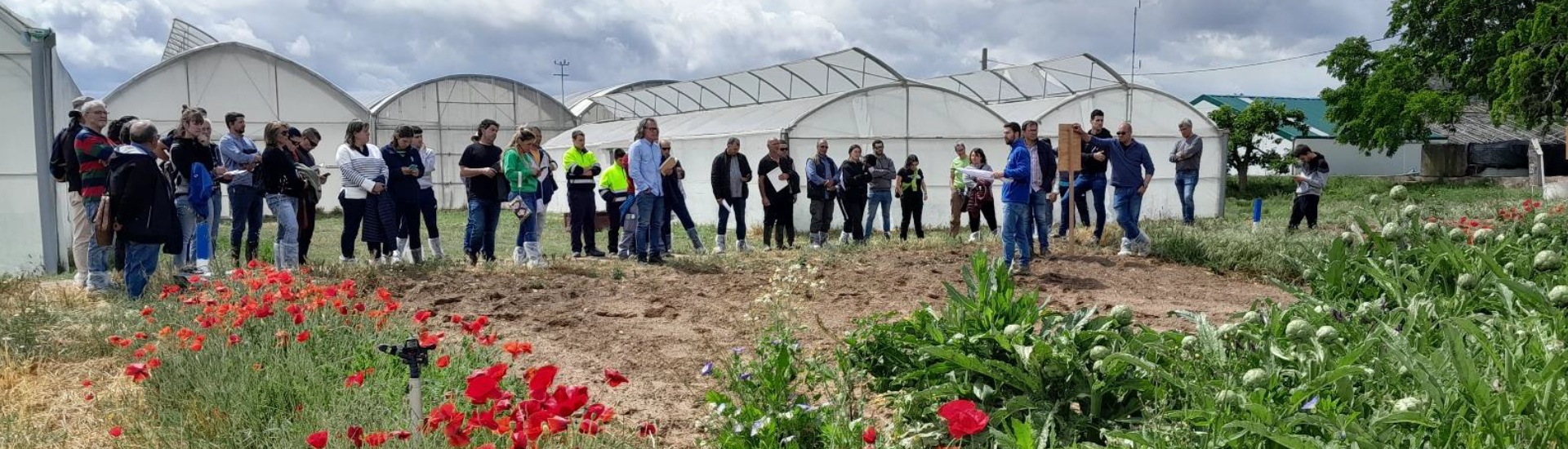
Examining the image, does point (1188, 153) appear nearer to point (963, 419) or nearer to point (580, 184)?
point (580, 184)

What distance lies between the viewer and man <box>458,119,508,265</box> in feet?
30.2

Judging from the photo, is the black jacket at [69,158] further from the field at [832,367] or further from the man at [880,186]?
the man at [880,186]

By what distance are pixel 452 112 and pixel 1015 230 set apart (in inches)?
779

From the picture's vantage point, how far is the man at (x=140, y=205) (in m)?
6.70

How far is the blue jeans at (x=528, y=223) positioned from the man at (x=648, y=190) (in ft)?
2.90

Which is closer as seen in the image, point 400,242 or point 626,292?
point 626,292

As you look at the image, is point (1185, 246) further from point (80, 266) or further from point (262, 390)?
point (80, 266)

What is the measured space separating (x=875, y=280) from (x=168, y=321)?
485 cm

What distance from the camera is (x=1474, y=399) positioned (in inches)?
83.9

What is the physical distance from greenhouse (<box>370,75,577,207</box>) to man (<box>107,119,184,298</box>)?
56.0ft

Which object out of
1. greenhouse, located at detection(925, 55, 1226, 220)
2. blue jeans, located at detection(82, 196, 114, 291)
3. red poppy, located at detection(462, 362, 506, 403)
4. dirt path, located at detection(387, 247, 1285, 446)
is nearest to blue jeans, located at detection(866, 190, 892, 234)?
dirt path, located at detection(387, 247, 1285, 446)

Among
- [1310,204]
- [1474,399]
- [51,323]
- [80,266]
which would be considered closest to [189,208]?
[80,266]

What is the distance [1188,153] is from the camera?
13.4m

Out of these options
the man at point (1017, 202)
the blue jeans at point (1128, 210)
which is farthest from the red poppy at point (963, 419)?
the blue jeans at point (1128, 210)
